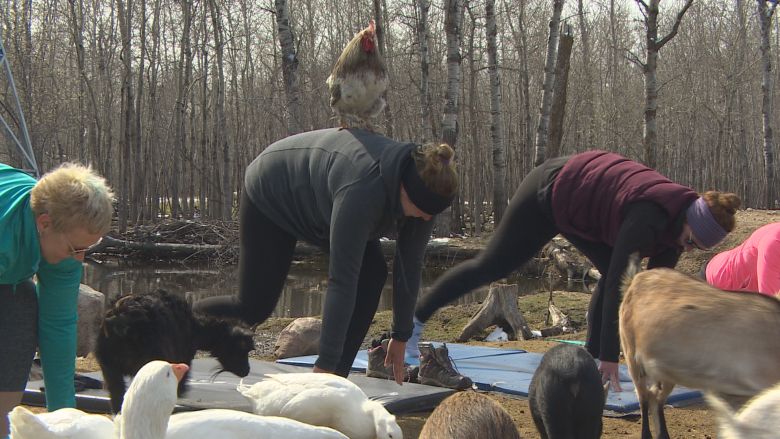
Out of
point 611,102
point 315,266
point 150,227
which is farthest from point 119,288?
point 611,102

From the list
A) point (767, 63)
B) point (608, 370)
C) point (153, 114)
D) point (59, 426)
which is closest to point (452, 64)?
point (608, 370)

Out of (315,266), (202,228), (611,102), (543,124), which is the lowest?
(315,266)

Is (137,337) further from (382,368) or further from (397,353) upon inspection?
(382,368)

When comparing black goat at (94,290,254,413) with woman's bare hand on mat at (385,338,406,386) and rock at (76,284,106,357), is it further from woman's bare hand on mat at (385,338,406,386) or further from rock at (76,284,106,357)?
rock at (76,284,106,357)

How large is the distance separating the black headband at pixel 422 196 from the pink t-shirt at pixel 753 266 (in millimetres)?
2357

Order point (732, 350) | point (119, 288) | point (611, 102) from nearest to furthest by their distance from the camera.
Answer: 1. point (732, 350)
2. point (119, 288)
3. point (611, 102)

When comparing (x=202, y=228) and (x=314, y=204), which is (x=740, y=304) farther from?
(x=202, y=228)

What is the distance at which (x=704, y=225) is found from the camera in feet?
11.7

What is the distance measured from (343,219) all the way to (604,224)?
1861 mm

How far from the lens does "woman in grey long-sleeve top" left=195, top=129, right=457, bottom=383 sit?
10.4 ft

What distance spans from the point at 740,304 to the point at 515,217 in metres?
1.97

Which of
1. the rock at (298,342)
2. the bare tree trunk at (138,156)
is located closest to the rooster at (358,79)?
Answer: the rock at (298,342)

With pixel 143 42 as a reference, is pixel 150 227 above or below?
below

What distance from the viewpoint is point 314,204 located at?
3512 mm
